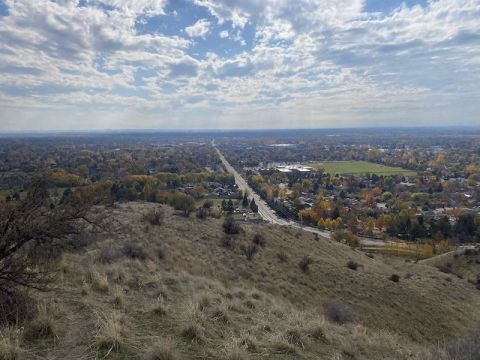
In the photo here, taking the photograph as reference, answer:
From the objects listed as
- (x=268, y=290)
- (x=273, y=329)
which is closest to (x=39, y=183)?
(x=273, y=329)

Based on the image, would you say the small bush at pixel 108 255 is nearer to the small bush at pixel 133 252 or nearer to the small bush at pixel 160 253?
the small bush at pixel 133 252

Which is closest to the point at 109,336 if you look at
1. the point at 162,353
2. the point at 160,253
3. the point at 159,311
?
the point at 162,353

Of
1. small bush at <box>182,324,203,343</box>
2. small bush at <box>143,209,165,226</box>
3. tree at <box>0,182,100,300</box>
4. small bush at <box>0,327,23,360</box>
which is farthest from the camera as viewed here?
small bush at <box>143,209,165,226</box>

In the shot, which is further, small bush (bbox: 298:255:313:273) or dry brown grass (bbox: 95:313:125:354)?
small bush (bbox: 298:255:313:273)

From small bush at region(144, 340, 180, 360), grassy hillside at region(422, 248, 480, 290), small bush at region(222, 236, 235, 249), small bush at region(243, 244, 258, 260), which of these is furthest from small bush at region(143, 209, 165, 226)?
grassy hillside at region(422, 248, 480, 290)

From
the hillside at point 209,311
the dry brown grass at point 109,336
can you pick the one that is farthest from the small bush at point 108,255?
the dry brown grass at point 109,336

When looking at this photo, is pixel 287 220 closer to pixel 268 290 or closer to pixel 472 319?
pixel 472 319

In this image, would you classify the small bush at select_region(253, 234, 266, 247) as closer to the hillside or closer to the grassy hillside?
the hillside
